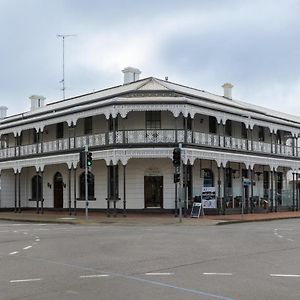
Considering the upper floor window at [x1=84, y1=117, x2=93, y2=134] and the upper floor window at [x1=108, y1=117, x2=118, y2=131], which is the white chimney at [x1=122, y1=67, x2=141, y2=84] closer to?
the upper floor window at [x1=84, y1=117, x2=93, y2=134]

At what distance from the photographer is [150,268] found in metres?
10.9

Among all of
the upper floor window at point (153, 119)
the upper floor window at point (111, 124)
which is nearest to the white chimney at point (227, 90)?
the upper floor window at point (153, 119)

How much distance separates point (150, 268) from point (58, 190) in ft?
97.8

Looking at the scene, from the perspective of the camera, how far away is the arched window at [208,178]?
36219 millimetres

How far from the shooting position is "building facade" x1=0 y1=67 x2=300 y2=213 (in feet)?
105

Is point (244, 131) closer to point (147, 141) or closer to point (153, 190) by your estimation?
point (153, 190)

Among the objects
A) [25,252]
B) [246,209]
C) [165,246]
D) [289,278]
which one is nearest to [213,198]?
[246,209]

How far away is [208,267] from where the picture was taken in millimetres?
11062

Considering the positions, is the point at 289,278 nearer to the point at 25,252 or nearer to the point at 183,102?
the point at 25,252

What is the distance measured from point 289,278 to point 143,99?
917 inches

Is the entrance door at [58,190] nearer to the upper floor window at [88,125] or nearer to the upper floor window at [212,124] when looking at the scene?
the upper floor window at [88,125]

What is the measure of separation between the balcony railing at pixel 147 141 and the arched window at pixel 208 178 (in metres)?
2.30

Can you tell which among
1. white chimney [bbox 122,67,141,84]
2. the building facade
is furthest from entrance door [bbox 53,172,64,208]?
white chimney [bbox 122,67,141,84]

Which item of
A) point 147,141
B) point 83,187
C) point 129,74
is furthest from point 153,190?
point 129,74
